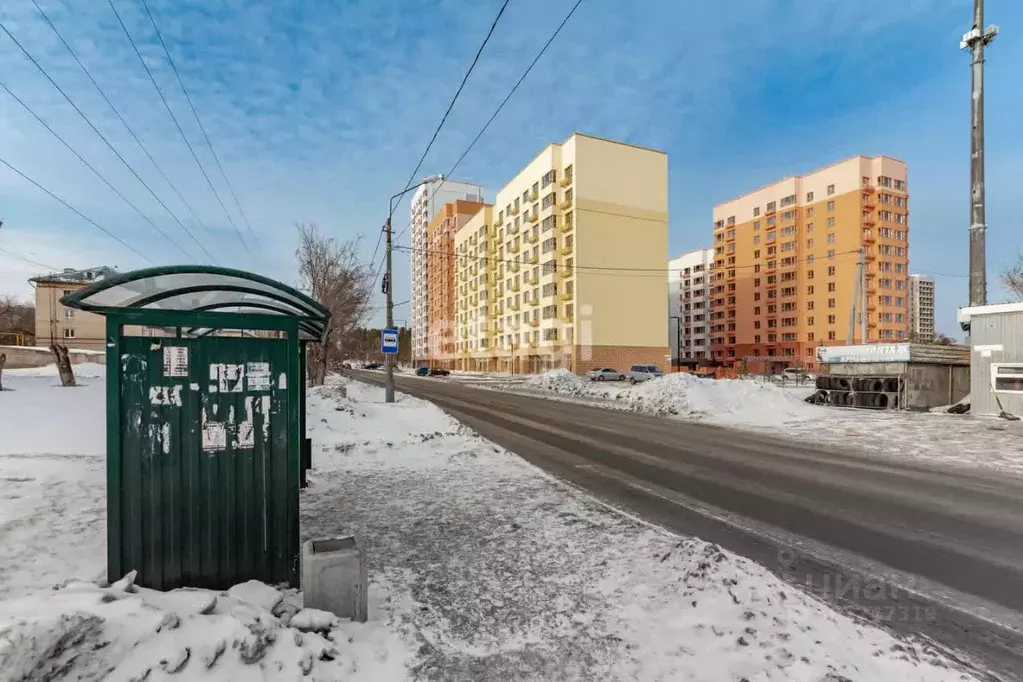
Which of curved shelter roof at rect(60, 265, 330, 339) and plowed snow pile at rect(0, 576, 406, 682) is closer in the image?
plowed snow pile at rect(0, 576, 406, 682)

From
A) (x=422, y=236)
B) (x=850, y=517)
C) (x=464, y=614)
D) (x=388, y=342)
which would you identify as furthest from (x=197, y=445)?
(x=422, y=236)

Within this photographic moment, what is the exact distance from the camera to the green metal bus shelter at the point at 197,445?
337 cm

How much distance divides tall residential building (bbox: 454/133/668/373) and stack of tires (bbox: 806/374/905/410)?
33025 millimetres

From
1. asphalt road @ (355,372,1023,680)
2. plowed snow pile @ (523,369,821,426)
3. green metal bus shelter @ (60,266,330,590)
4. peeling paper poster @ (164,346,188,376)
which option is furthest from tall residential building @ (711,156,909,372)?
peeling paper poster @ (164,346,188,376)

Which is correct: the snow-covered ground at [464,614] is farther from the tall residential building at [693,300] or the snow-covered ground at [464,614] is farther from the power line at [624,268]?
the tall residential building at [693,300]

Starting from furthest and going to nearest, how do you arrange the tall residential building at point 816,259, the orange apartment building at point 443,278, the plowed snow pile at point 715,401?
1. the orange apartment building at point 443,278
2. the tall residential building at point 816,259
3. the plowed snow pile at point 715,401

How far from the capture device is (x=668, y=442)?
12.2 meters

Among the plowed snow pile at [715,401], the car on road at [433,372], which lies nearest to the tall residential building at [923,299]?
the car on road at [433,372]

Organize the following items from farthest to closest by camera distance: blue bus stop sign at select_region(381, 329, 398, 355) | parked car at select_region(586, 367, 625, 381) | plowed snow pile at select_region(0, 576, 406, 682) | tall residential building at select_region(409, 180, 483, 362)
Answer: tall residential building at select_region(409, 180, 483, 362) < parked car at select_region(586, 367, 625, 381) < blue bus stop sign at select_region(381, 329, 398, 355) < plowed snow pile at select_region(0, 576, 406, 682)

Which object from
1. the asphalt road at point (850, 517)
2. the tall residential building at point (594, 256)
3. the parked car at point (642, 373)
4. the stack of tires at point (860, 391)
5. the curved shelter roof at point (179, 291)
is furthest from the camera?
the tall residential building at point (594, 256)

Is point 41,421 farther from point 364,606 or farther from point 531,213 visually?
point 531,213

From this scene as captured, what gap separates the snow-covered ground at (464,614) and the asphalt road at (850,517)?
2.01 feet

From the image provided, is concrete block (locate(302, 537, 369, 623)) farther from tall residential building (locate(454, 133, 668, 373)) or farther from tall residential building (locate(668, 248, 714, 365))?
tall residential building (locate(668, 248, 714, 365))

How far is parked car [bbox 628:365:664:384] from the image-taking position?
4016 centimetres
